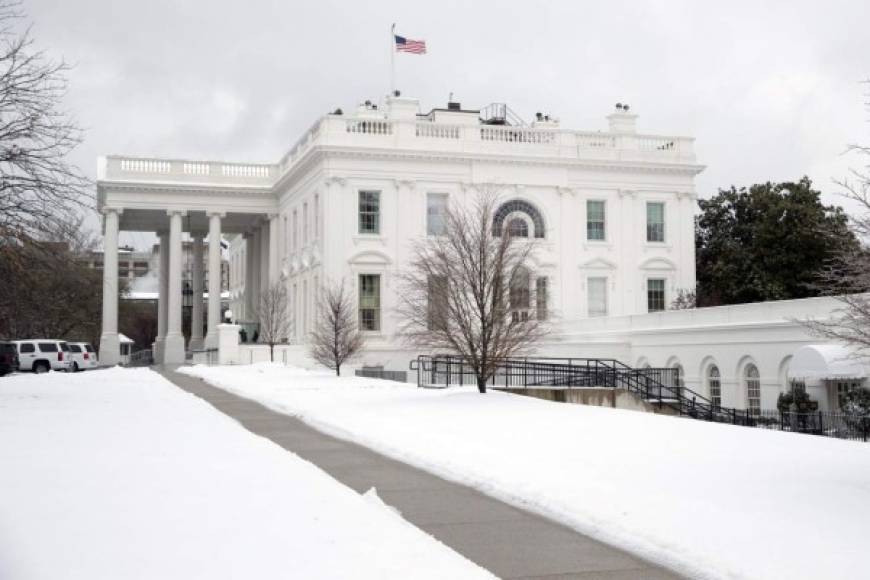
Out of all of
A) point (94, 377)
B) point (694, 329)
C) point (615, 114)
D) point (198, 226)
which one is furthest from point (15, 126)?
point (198, 226)

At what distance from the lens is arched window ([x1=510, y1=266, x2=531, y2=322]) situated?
2592 centimetres

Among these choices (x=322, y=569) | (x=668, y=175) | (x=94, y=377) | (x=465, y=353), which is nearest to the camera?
(x=322, y=569)

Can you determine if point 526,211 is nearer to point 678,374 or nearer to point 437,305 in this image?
point 678,374

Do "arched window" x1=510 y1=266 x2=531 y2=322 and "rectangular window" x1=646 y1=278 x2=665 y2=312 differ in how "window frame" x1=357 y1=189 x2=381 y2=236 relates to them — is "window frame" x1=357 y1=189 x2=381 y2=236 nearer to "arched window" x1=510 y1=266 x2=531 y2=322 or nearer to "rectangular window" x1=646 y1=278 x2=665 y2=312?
"rectangular window" x1=646 y1=278 x2=665 y2=312

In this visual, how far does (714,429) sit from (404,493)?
7525 mm

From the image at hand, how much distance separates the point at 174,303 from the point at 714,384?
119 ft

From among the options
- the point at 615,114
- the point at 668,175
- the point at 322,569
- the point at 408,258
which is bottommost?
the point at 322,569

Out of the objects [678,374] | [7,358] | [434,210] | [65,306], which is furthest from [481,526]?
[65,306]

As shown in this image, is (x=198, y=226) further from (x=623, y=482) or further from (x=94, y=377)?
(x=623, y=482)

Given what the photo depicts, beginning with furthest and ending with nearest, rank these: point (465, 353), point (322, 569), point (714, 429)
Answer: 1. point (465, 353)
2. point (714, 429)
3. point (322, 569)

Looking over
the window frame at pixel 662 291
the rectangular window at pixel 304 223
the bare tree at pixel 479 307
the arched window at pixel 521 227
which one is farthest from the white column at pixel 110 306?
the bare tree at pixel 479 307

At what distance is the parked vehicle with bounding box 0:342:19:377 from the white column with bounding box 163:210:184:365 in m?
19.2

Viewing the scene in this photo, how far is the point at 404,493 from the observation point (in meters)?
11.1

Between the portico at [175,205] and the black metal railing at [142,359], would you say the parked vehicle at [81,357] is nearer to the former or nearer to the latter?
the portico at [175,205]
